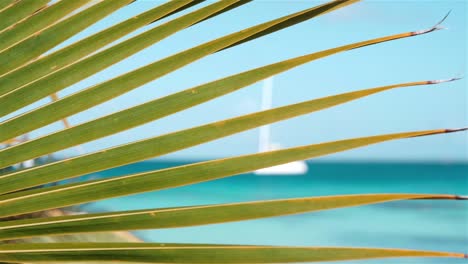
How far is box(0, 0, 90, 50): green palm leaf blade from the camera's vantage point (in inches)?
30.9

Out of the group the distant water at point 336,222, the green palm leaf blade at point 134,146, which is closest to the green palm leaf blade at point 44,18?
the green palm leaf blade at point 134,146

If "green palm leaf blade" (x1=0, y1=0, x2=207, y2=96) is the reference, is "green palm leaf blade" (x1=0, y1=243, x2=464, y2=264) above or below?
below

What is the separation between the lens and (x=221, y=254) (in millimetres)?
580

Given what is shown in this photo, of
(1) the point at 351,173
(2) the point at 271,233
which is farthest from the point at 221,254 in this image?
(1) the point at 351,173

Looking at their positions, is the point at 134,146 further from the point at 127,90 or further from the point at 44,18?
the point at 44,18

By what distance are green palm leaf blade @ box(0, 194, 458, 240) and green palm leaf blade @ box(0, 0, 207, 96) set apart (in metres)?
0.17

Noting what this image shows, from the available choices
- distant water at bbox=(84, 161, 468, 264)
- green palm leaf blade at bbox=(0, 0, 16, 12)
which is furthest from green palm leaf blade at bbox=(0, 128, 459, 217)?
distant water at bbox=(84, 161, 468, 264)

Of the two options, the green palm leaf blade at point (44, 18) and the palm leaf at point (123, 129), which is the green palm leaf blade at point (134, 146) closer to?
the palm leaf at point (123, 129)

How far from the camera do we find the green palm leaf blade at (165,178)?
598 mm

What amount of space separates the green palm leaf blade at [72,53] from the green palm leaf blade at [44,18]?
0.15 ft

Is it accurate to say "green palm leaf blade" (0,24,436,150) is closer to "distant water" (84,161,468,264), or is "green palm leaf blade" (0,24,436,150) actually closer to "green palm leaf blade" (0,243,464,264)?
"green palm leaf blade" (0,243,464,264)

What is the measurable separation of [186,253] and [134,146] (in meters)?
0.15

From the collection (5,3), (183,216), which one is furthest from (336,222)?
(183,216)

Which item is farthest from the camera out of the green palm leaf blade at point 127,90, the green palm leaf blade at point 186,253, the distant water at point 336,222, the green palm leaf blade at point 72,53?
the distant water at point 336,222
